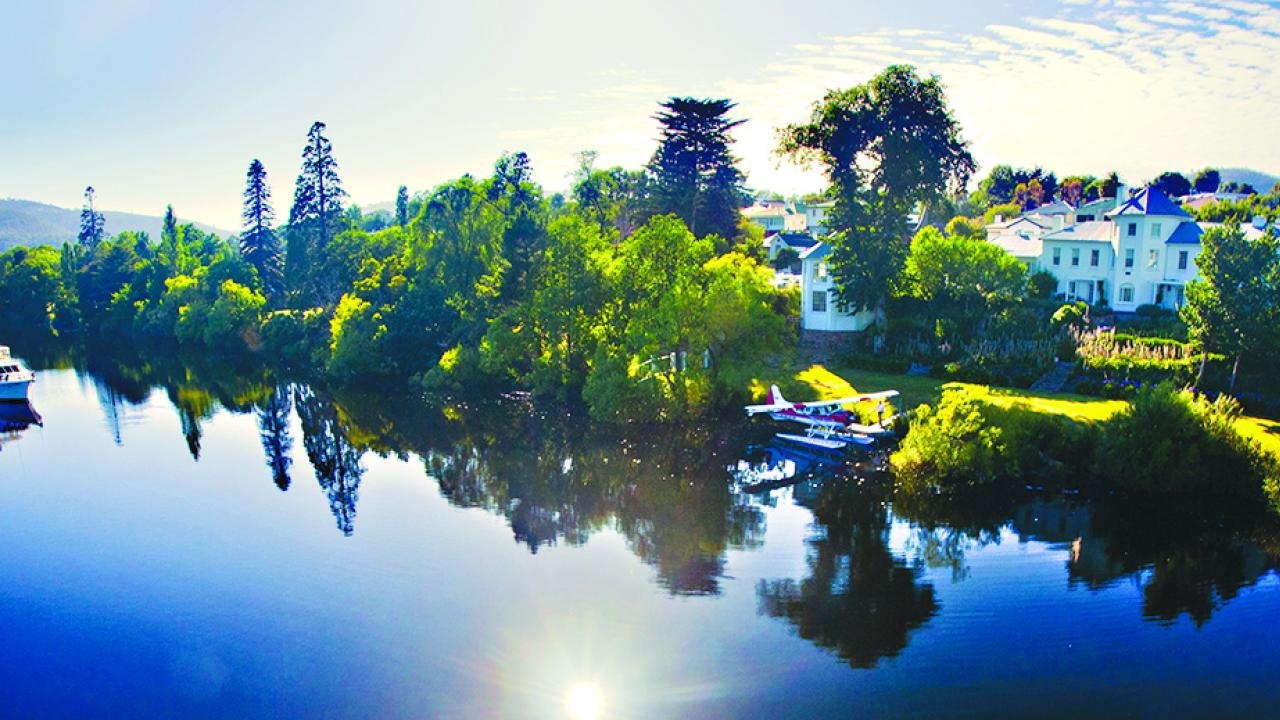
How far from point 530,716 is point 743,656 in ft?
18.8

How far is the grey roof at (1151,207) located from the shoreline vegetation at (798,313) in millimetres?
6412

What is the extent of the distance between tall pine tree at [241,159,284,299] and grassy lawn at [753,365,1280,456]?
7156cm

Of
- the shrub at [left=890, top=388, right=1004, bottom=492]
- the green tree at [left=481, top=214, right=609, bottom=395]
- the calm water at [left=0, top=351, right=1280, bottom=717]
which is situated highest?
the green tree at [left=481, top=214, right=609, bottom=395]

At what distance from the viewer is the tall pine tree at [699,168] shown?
236 ft

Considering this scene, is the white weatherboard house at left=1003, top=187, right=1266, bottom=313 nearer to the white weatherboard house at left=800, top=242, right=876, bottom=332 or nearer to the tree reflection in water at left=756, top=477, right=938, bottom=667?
the white weatherboard house at left=800, top=242, right=876, bottom=332

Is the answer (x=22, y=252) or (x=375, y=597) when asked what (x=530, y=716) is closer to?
(x=375, y=597)

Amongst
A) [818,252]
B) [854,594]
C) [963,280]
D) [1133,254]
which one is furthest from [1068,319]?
[854,594]

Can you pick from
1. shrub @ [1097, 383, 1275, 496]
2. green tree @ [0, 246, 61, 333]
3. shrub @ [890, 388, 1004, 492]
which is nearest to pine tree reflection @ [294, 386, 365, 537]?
shrub @ [890, 388, 1004, 492]

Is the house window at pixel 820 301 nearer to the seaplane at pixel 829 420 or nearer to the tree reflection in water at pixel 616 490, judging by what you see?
the seaplane at pixel 829 420

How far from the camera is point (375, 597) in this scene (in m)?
25.7

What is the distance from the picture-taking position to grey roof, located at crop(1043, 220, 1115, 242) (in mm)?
55938

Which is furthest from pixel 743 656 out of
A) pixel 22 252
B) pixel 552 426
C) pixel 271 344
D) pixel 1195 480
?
pixel 22 252

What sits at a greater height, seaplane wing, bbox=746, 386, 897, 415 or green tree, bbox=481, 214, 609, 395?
green tree, bbox=481, 214, 609, 395

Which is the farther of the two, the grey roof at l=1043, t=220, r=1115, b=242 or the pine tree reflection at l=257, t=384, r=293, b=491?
the grey roof at l=1043, t=220, r=1115, b=242
